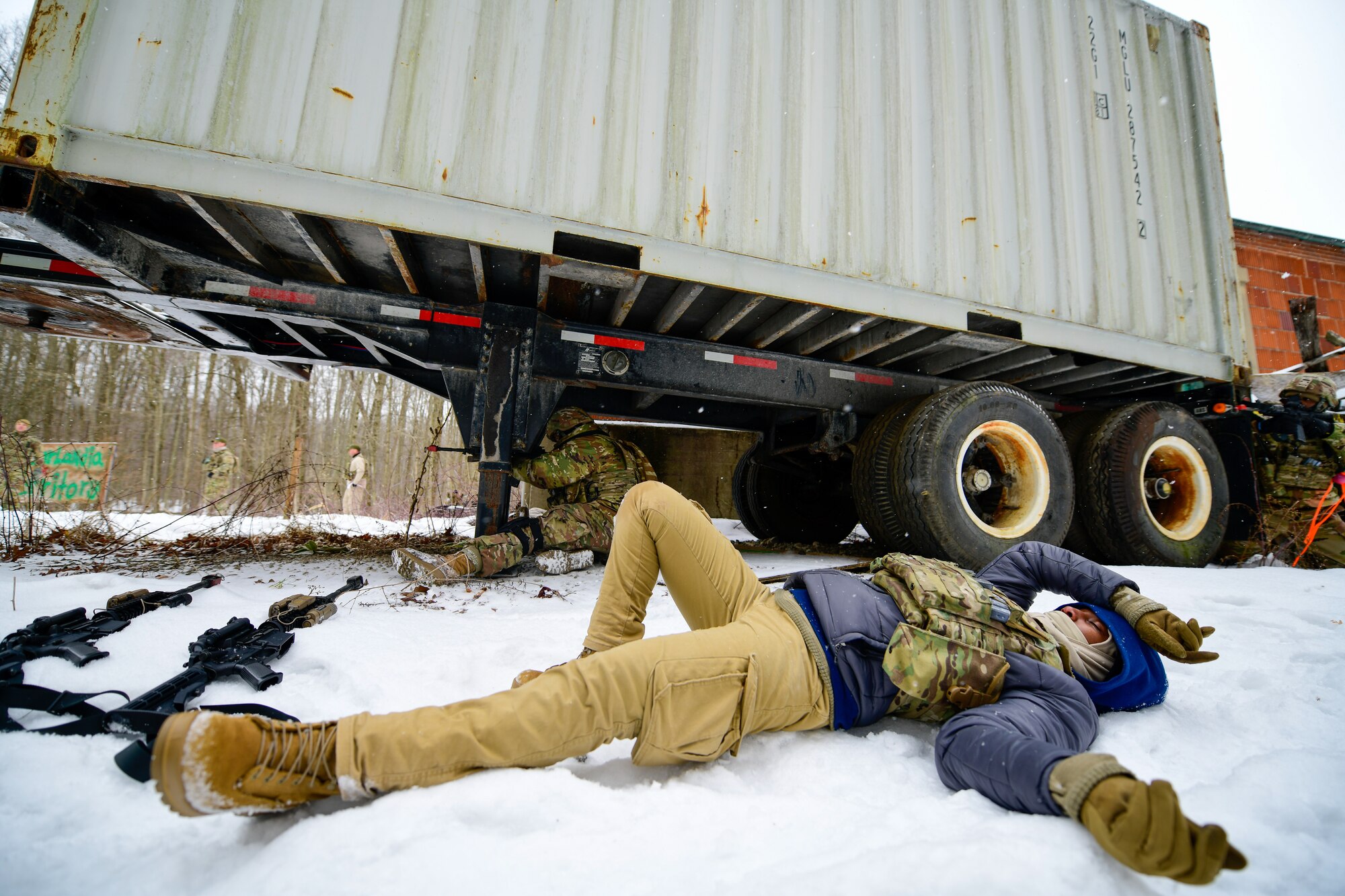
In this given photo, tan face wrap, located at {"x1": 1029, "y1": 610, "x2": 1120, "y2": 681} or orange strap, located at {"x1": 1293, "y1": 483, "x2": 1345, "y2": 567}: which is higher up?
orange strap, located at {"x1": 1293, "y1": 483, "x2": 1345, "y2": 567}

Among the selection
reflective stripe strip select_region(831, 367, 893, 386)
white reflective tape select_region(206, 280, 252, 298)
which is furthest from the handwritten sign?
reflective stripe strip select_region(831, 367, 893, 386)

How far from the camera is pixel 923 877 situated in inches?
31.3

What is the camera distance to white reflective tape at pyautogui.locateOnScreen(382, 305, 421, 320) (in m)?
3.00

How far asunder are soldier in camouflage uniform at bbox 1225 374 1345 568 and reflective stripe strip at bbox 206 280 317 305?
6668 mm

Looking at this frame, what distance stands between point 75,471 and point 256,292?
245 inches

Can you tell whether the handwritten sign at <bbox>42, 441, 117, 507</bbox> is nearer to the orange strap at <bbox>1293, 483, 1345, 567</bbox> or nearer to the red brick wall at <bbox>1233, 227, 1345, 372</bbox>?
the orange strap at <bbox>1293, 483, 1345, 567</bbox>

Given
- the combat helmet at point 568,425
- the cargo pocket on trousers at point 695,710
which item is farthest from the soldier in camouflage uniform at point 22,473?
the cargo pocket on trousers at point 695,710

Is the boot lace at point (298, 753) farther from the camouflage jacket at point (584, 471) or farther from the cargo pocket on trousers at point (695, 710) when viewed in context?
the camouflage jacket at point (584, 471)

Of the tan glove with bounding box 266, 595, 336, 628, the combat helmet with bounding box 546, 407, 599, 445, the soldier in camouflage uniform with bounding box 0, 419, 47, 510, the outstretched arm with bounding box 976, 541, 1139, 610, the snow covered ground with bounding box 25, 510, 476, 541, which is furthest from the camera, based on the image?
the snow covered ground with bounding box 25, 510, 476, 541

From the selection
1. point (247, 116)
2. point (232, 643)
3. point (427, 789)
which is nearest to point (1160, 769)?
point (427, 789)

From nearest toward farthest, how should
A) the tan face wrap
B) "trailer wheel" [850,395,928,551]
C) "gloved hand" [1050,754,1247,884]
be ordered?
1. "gloved hand" [1050,754,1247,884]
2. the tan face wrap
3. "trailer wheel" [850,395,928,551]

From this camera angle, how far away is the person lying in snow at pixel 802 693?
875 mm

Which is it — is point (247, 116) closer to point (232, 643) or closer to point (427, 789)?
point (232, 643)

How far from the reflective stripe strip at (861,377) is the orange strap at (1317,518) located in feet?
10.7
